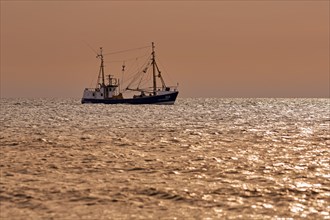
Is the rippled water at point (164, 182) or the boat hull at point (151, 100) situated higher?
the boat hull at point (151, 100)

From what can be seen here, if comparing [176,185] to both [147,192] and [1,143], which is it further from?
[1,143]

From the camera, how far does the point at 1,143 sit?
32.5 meters

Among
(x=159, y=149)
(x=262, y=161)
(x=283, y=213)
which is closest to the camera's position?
(x=283, y=213)

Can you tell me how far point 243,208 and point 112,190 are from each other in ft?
14.8

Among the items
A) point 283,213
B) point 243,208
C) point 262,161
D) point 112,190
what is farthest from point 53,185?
point 262,161

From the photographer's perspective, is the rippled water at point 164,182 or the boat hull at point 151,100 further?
the boat hull at point 151,100

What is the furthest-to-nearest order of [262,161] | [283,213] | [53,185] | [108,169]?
[262,161]
[108,169]
[53,185]
[283,213]

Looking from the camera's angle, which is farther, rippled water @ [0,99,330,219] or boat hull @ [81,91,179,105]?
boat hull @ [81,91,179,105]

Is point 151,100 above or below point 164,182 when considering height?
above

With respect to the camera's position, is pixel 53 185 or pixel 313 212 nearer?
pixel 313 212

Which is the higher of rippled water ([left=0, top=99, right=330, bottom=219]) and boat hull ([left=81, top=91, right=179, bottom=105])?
boat hull ([left=81, top=91, right=179, bottom=105])

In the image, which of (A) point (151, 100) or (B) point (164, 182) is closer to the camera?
(B) point (164, 182)

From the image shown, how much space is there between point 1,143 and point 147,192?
18.9 metres

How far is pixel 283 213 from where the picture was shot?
13.5 meters
